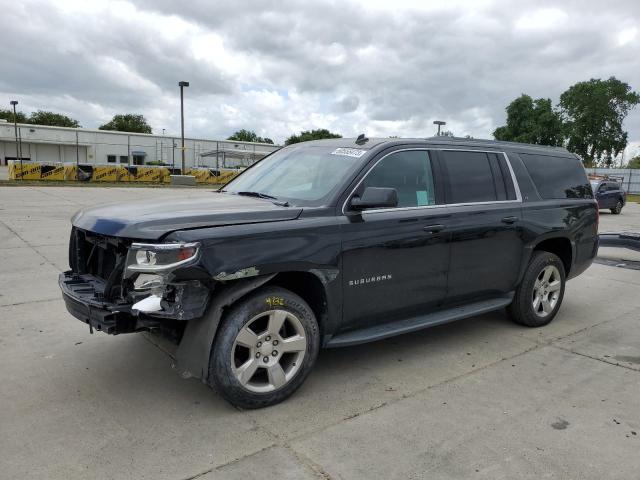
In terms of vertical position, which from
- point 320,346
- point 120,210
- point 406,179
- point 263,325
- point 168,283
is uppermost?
point 406,179

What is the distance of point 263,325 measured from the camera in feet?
11.3

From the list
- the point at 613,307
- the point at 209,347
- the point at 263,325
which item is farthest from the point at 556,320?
the point at 209,347

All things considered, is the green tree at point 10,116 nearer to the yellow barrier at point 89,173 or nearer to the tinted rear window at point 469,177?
the yellow barrier at point 89,173

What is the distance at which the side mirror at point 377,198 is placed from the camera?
3557 millimetres

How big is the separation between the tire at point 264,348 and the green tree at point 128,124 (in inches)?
3693

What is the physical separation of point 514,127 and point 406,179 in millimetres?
66360

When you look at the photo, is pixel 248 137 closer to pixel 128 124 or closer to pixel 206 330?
pixel 128 124

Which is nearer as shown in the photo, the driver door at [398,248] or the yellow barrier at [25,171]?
the driver door at [398,248]

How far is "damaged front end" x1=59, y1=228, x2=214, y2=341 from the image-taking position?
9.78 ft

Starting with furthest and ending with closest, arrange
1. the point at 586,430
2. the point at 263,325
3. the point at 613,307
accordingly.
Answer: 1. the point at 613,307
2. the point at 263,325
3. the point at 586,430

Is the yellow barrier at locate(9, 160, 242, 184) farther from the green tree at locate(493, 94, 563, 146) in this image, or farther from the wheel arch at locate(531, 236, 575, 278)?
the green tree at locate(493, 94, 563, 146)

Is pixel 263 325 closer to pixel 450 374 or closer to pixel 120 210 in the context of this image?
pixel 120 210

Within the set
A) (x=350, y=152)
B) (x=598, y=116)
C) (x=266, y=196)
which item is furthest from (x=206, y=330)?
(x=598, y=116)

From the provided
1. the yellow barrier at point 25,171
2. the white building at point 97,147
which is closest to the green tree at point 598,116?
the white building at point 97,147
